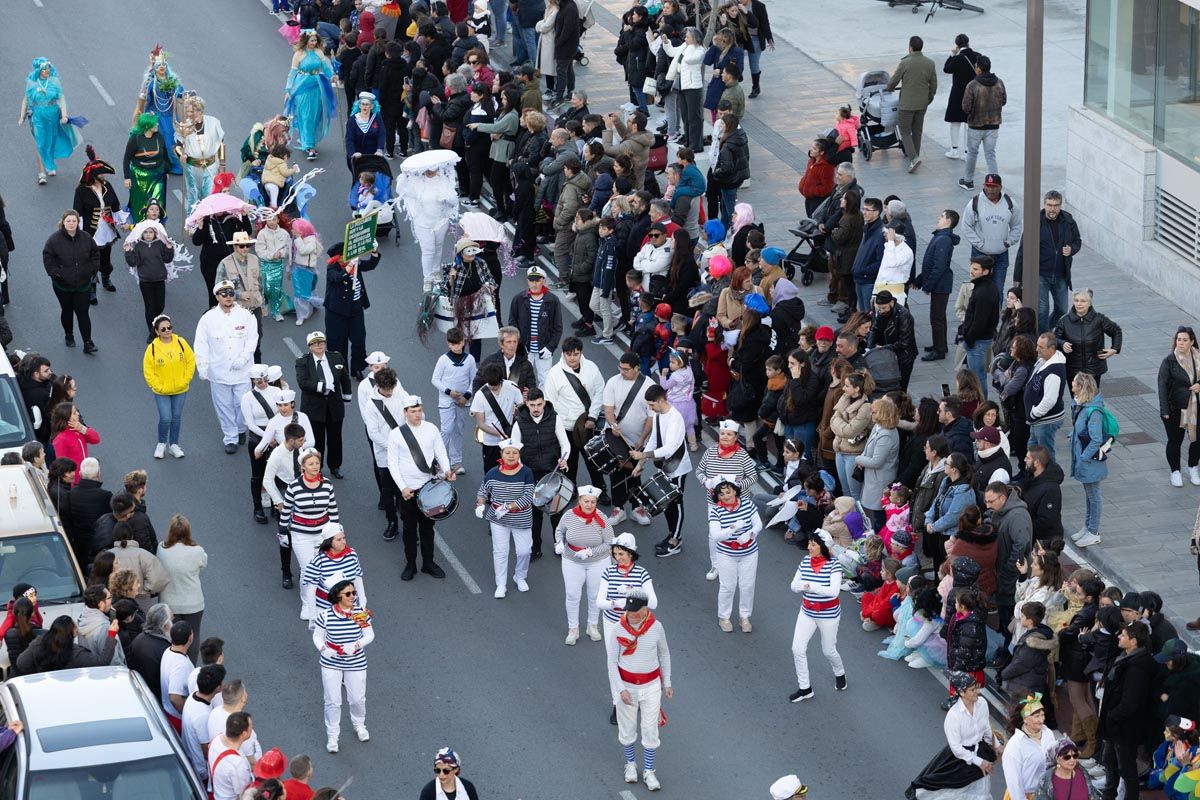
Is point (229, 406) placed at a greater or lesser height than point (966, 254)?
greater

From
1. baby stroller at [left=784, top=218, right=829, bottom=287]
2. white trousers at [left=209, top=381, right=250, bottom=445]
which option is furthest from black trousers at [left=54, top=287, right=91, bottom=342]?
baby stroller at [left=784, top=218, right=829, bottom=287]

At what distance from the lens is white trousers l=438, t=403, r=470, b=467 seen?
1994 cm

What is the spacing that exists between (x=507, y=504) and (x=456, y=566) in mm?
1466

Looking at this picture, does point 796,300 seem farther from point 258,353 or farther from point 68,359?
point 68,359

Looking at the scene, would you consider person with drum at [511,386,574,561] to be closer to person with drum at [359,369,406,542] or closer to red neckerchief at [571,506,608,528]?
person with drum at [359,369,406,542]

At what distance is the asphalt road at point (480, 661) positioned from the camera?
15.9m

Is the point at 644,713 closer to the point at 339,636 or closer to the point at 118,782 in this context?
the point at 339,636

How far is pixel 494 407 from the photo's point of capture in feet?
62.2

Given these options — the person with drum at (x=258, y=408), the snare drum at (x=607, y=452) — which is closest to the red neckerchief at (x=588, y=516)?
the snare drum at (x=607, y=452)

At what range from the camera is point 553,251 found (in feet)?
83.9

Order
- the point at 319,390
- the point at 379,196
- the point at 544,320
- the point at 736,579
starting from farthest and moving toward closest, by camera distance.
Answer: the point at 379,196 < the point at 544,320 < the point at 319,390 < the point at 736,579

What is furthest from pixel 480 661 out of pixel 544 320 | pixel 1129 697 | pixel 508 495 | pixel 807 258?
pixel 807 258

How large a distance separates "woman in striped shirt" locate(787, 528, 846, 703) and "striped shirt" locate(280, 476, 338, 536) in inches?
166

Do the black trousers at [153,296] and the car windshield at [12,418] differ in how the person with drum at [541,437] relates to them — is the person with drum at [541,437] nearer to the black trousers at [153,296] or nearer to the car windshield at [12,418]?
the car windshield at [12,418]
